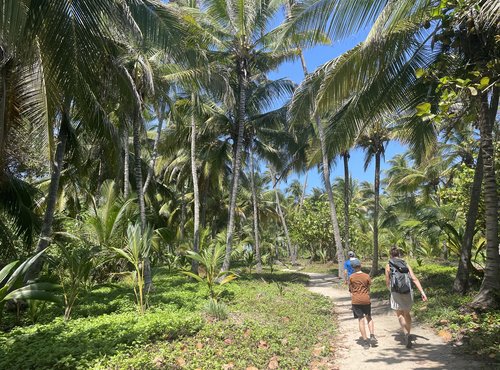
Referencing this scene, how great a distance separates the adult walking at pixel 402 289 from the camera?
17.5ft

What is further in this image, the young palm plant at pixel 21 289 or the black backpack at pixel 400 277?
the black backpack at pixel 400 277

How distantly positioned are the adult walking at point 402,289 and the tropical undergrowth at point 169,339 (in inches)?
47.4

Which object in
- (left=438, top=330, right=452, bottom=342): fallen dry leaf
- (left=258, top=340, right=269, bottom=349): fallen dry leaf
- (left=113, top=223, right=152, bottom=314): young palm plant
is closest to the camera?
(left=258, top=340, right=269, bottom=349): fallen dry leaf

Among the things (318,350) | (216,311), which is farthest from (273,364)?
(216,311)

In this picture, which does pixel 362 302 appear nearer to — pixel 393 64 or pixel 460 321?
pixel 460 321

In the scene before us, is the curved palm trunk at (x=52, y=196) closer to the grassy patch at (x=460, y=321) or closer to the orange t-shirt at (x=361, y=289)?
the orange t-shirt at (x=361, y=289)

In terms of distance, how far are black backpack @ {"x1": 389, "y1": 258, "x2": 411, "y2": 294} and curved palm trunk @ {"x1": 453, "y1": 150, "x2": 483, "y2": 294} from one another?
3.35 m

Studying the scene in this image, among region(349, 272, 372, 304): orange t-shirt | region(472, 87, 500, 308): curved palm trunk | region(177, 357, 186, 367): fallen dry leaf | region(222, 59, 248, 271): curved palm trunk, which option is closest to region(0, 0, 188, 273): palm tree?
region(177, 357, 186, 367): fallen dry leaf

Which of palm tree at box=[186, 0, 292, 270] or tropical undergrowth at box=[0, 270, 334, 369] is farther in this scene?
palm tree at box=[186, 0, 292, 270]

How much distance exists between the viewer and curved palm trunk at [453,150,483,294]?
25.0 feet

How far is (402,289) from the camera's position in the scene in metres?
5.35

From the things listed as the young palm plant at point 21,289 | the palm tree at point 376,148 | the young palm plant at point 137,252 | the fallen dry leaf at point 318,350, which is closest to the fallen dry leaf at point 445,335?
the fallen dry leaf at point 318,350

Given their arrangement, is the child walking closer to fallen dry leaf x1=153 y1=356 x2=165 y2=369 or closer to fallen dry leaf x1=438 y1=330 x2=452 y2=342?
fallen dry leaf x1=438 y1=330 x2=452 y2=342

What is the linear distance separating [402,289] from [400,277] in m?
0.18
